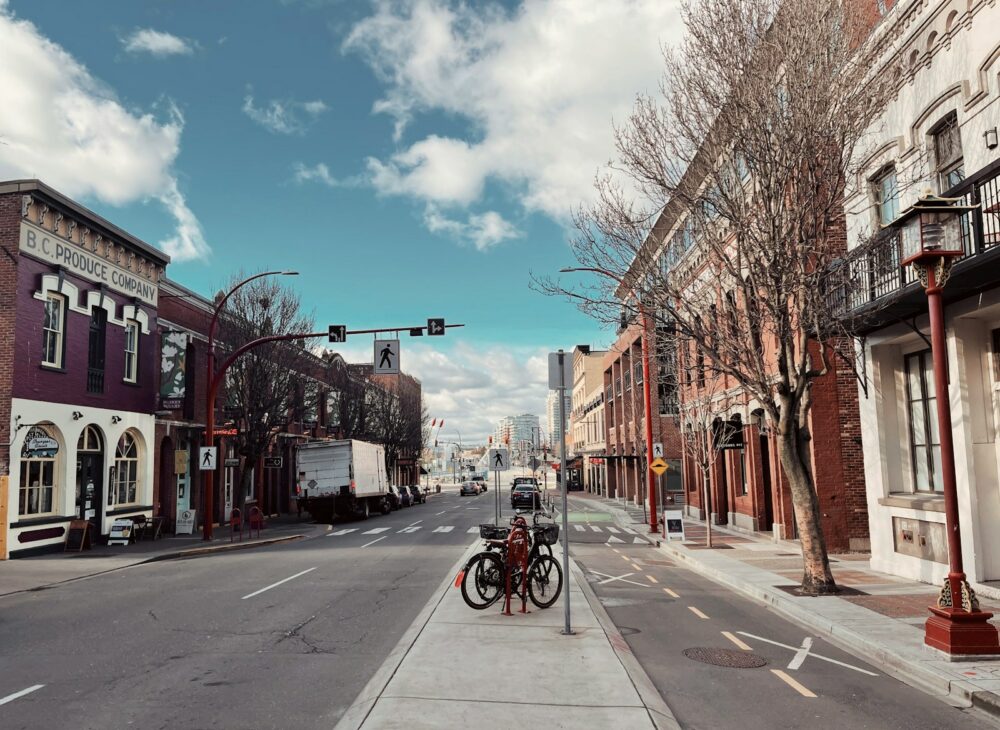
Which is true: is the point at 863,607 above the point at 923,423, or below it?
below

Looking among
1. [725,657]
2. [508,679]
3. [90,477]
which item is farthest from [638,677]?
[90,477]

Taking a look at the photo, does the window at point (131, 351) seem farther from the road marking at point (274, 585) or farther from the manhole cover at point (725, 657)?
the manhole cover at point (725, 657)

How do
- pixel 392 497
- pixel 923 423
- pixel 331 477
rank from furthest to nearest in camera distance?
pixel 392 497 → pixel 331 477 → pixel 923 423

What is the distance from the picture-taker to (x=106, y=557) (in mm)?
19750

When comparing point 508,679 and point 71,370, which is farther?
point 71,370

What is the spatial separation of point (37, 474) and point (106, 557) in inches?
135

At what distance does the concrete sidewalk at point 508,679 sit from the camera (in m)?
5.91

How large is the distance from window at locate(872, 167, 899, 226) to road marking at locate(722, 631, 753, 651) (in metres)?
9.12

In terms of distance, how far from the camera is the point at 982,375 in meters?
12.4

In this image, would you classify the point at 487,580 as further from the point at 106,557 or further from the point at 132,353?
the point at 132,353

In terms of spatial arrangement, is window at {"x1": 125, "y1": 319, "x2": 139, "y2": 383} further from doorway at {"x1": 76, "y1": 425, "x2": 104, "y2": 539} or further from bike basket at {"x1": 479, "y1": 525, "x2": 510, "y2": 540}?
bike basket at {"x1": 479, "y1": 525, "x2": 510, "y2": 540}

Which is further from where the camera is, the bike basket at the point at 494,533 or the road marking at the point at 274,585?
the road marking at the point at 274,585

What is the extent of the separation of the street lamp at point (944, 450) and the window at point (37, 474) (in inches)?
825

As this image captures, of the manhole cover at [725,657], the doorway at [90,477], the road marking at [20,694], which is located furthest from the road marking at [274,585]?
the doorway at [90,477]
